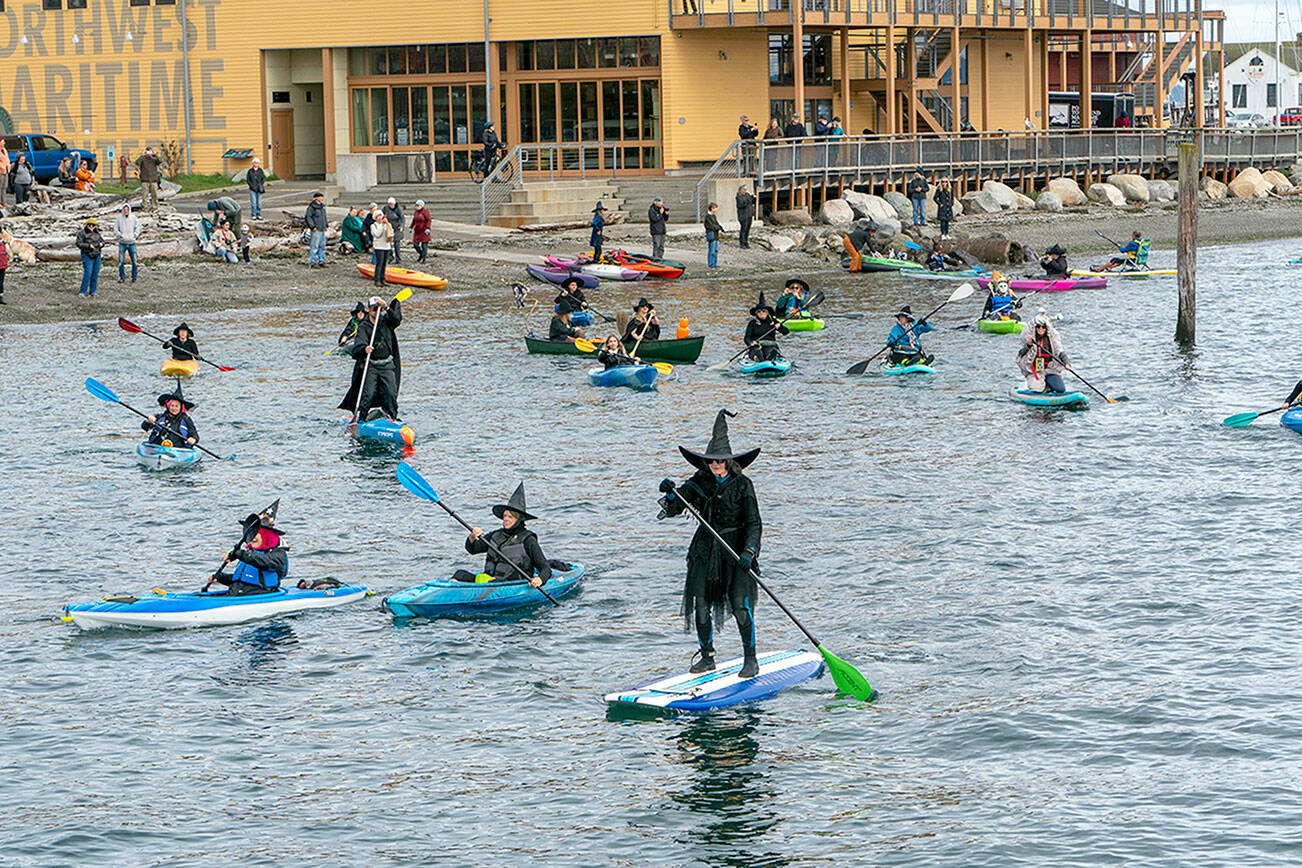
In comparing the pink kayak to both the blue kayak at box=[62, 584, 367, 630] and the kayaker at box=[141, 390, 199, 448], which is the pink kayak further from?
the blue kayak at box=[62, 584, 367, 630]

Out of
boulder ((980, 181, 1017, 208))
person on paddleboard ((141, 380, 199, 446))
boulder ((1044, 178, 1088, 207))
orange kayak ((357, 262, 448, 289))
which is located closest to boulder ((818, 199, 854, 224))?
boulder ((980, 181, 1017, 208))

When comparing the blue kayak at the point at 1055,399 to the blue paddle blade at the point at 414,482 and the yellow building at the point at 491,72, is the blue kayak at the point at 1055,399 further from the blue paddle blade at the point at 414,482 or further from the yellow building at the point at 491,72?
the yellow building at the point at 491,72

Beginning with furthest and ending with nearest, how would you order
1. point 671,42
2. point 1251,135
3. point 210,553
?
point 1251,135 < point 671,42 < point 210,553

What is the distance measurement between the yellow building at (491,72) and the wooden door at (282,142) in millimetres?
58

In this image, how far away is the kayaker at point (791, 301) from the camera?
34.7 m

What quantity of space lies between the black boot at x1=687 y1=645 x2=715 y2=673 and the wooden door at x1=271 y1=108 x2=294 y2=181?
170ft

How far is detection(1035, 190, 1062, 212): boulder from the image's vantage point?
6256cm

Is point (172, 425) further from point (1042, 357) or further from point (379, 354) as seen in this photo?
point (1042, 357)

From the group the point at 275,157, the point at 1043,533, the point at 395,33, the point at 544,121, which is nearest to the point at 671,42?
the point at 544,121

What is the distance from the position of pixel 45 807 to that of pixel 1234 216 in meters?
61.4

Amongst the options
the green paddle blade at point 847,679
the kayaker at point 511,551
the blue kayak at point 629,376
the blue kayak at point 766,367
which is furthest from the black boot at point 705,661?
the blue kayak at point 766,367

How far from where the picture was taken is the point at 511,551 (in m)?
16.6

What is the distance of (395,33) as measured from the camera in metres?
59.7

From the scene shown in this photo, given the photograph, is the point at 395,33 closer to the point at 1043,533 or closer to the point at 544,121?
the point at 544,121
